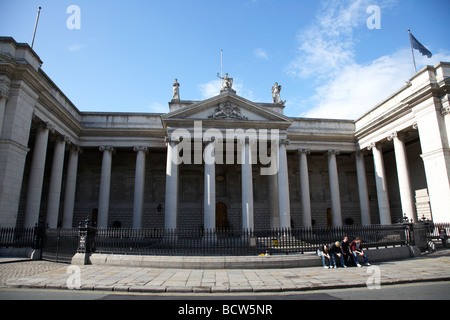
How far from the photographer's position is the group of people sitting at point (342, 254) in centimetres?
1095

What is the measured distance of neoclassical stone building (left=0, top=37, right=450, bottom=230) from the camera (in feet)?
57.3

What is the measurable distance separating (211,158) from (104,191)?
1006 cm

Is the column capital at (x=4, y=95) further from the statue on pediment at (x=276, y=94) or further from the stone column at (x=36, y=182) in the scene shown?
the statue on pediment at (x=276, y=94)

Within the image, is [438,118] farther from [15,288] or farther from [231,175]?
[15,288]

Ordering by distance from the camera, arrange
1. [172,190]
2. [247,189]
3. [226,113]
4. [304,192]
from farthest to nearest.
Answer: [304,192]
[226,113]
[247,189]
[172,190]

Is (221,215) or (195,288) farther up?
(221,215)

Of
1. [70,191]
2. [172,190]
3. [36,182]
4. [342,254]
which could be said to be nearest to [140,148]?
[172,190]

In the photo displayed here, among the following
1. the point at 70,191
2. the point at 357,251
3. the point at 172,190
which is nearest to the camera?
the point at 357,251

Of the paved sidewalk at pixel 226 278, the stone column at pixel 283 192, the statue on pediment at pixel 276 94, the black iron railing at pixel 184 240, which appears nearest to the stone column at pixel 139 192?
the black iron railing at pixel 184 240

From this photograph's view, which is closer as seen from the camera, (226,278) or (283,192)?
(226,278)

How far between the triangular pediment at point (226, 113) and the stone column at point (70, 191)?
9.47 metres

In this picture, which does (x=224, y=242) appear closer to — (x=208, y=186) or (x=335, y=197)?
(x=208, y=186)

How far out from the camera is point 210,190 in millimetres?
20734
